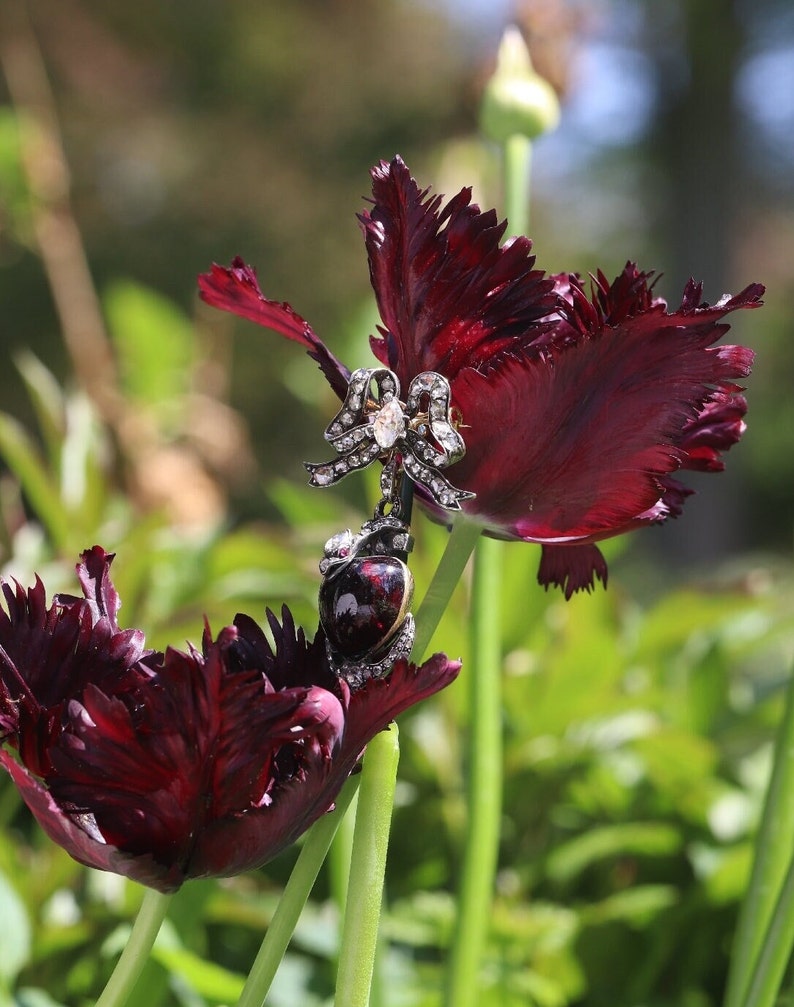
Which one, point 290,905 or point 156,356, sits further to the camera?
point 156,356

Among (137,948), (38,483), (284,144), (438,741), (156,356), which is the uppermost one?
(284,144)

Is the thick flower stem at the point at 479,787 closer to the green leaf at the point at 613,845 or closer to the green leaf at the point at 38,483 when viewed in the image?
the green leaf at the point at 613,845

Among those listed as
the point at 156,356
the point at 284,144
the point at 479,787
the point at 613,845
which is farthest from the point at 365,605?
the point at 284,144

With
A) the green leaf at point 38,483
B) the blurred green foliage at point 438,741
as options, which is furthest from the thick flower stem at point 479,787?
the green leaf at point 38,483

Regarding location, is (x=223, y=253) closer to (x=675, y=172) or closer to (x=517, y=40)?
(x=675, y=172)

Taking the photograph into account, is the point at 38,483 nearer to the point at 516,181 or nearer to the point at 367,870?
the point at 516,181

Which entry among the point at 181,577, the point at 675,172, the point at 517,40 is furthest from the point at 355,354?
the point at 675,172

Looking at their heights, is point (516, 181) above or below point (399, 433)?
above
